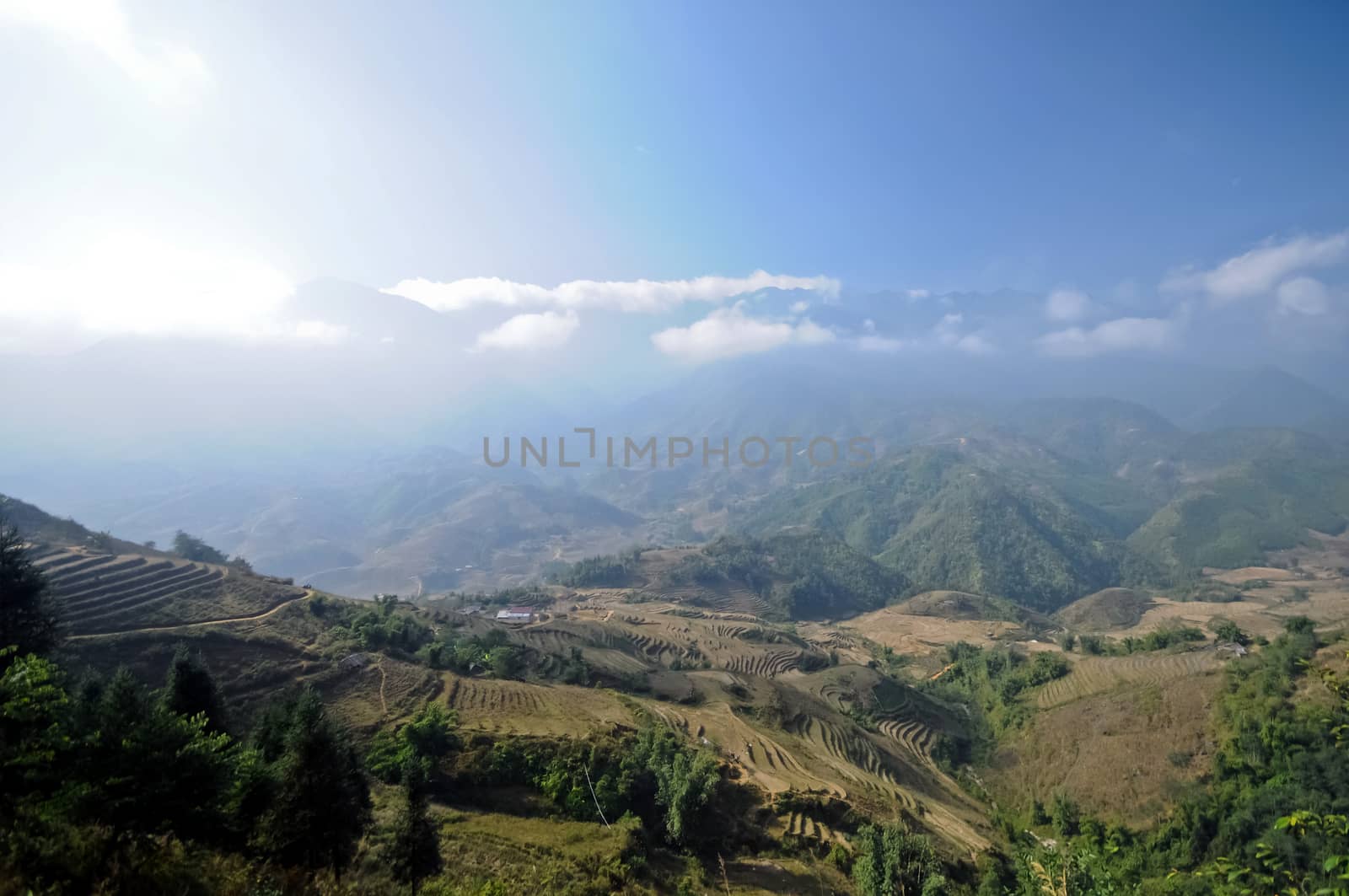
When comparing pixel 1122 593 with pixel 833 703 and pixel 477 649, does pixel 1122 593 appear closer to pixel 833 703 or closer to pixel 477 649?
pixel 833 703

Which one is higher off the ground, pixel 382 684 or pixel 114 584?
pixel 114 584

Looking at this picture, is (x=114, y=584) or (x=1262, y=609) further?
(x=1262, y=609)

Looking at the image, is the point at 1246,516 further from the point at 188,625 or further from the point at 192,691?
the point at 188,625

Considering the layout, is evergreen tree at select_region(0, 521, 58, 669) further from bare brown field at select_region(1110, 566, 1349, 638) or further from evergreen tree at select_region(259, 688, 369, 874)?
bare brown field at select_region(1110, 566, 1349, 638)

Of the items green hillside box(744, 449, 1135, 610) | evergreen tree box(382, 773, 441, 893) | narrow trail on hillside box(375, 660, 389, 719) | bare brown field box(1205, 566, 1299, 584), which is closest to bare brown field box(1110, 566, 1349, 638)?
bare brown field box(1205, 566, 1299, 584)

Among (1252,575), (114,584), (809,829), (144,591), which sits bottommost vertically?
(1252,575)

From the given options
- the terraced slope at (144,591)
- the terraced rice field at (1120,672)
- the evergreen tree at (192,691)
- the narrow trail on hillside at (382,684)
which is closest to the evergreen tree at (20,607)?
the evergreen tree at (192,691)

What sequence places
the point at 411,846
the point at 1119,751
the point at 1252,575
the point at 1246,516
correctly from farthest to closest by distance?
the point at 1246,516, the point at 1252,575, the point at 1119,751, the point at 411,846

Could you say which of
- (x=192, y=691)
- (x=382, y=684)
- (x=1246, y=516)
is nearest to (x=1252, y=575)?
(x=1246, y=516)
